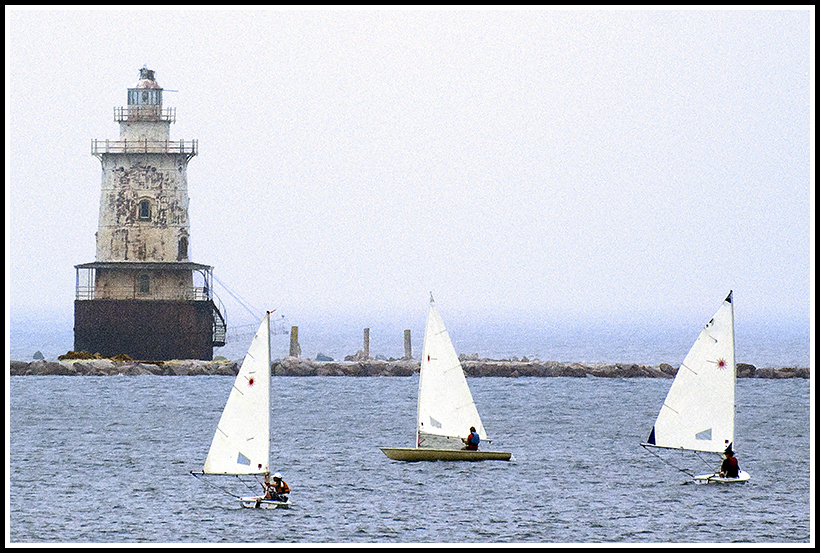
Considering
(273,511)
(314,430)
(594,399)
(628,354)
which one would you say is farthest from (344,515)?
(628,354)

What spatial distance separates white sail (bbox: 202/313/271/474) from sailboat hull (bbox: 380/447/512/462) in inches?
358

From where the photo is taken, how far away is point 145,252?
71625mm

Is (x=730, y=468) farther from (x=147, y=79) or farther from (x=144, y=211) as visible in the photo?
(x=147, y=79)

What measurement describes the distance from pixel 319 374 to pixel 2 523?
171 ft

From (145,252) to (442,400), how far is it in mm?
34319

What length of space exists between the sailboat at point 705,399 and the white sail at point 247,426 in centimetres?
1117

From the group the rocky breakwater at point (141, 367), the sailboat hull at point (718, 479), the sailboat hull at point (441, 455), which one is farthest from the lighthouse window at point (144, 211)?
the sailboat hull at point (718, 479)

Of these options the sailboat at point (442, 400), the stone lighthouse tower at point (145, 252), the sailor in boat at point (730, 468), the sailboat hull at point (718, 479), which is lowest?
the sailboat hull at point (718, 479)

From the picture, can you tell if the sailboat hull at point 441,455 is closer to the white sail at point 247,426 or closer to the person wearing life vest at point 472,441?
the person wearing life vest at point 472,441

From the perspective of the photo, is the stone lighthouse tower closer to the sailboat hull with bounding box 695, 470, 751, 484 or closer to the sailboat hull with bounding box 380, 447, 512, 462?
the sailboat hull with bounding box 380, 447, 512, 462

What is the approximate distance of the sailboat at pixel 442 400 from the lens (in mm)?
41000

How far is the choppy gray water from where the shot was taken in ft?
106

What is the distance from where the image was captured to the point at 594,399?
68.6 metres

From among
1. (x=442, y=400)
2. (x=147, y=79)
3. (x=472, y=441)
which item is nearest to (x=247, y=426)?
(x=442, y=400)
